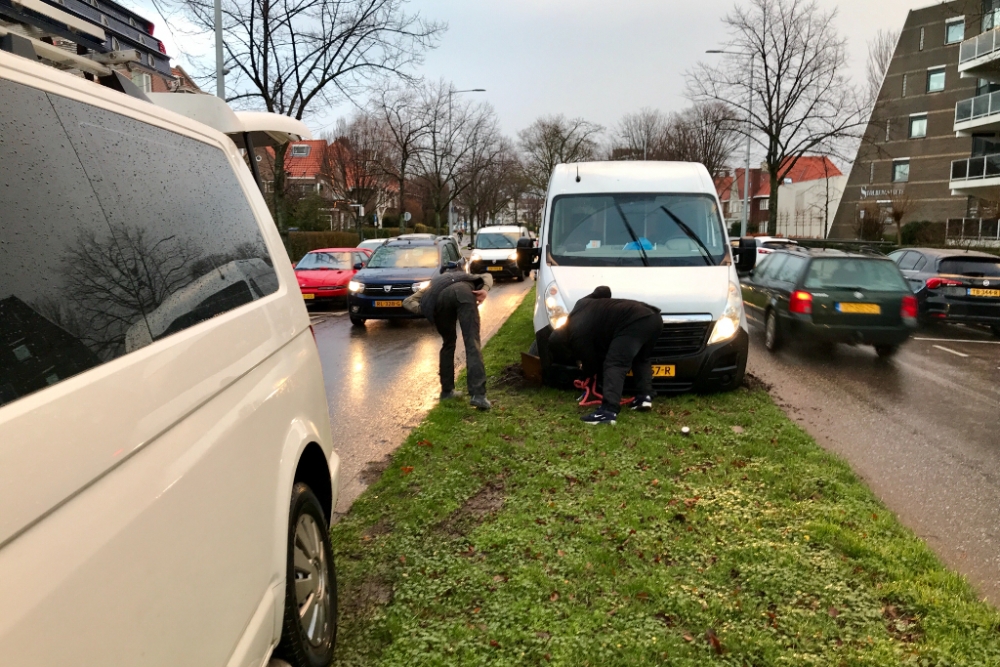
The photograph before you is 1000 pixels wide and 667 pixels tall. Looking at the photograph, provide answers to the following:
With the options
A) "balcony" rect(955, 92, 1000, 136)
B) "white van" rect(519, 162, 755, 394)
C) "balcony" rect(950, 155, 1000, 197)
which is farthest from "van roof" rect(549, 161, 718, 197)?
"balcony" rect(950, 155, 1000, 197)

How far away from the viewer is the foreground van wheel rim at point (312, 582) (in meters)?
2.67

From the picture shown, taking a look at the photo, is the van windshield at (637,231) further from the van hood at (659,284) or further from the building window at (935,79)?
the building window at (935,79)

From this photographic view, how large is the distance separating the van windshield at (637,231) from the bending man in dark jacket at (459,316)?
4.47 feet

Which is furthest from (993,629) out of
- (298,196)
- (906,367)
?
(298,196)

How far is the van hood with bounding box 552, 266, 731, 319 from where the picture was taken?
7.50 meters

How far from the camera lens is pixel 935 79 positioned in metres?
47.2

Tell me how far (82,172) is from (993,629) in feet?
12.8

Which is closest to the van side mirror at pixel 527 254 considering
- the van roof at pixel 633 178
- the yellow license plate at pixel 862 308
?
the van roof at pixel 633 178

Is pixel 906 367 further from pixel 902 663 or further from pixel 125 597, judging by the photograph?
pixel 125 597

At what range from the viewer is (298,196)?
47594 millimetres

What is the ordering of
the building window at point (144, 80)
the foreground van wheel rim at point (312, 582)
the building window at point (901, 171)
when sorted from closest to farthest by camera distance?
the foreground van wheel rim at point (312, 582), the building window at point (144, 80), the building window at point (901, 171)

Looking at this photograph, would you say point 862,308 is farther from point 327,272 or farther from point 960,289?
point 327,272

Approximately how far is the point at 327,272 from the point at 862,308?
12.7 meters

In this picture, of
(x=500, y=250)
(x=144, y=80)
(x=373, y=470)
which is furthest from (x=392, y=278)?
(x=500, y=250)
